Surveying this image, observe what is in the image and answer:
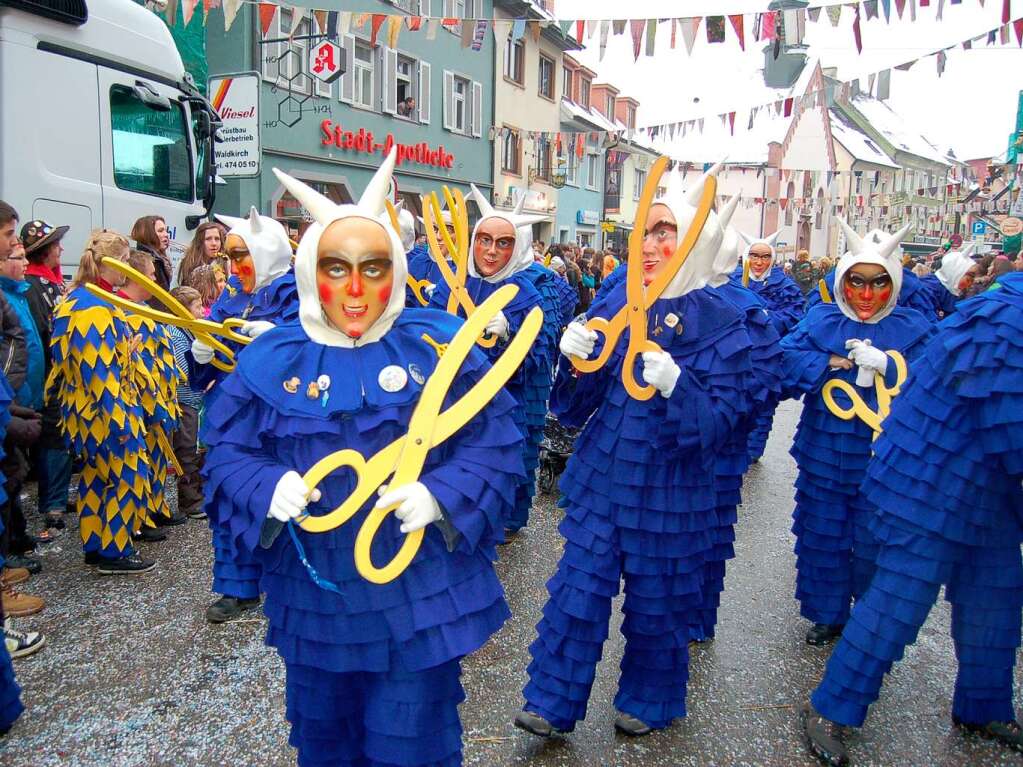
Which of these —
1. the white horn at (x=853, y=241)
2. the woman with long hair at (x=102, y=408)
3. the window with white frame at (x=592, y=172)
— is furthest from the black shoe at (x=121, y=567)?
the window with white frame at (x=592, y=172)

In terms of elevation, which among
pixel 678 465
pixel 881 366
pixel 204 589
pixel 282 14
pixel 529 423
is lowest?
pixel 204 589

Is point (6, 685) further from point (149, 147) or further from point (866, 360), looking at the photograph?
point (149, 147)

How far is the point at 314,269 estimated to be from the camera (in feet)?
6.89

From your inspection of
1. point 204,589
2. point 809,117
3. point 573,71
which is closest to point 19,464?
point 204,589

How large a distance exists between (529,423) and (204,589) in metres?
2.19

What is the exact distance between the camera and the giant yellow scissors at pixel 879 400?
3582mm

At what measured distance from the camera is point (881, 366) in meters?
3.57

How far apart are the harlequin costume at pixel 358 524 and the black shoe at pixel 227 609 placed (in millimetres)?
1784

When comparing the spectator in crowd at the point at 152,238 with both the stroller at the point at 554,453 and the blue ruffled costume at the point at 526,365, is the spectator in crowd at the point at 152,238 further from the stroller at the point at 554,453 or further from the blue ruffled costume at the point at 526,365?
the stroller at the point at 554,453

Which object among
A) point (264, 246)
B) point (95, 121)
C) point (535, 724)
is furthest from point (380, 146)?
point (535, 724)

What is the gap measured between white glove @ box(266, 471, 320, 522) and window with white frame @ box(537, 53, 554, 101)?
79.8ft

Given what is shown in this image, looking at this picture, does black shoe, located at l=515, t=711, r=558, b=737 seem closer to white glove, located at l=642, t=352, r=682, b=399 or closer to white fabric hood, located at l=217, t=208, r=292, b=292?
white glove, located at l=642, t=352, r=682, b=399

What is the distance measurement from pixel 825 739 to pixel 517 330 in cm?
288

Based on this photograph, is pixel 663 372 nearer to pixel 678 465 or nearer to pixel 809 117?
pixel 678 465
